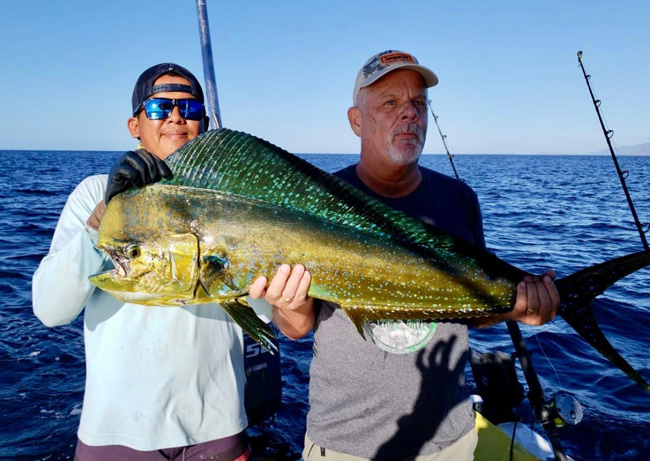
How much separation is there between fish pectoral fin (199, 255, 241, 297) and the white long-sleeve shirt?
49 cm

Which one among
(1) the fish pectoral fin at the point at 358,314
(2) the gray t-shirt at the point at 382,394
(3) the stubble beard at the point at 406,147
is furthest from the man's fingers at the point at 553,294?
(3) the stubble beard at the point at 406,147

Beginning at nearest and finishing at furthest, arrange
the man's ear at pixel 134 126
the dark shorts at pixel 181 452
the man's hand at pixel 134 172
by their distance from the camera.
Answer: the man's hand at pixel 134 172, the dark shorts at pixel 181 452, the man's ear at pixel 134 126

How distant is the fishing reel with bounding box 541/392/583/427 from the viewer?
330 cm

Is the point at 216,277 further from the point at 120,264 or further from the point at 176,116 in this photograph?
the point at 176,116

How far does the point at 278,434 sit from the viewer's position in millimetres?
4859

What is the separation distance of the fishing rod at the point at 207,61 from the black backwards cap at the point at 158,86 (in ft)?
7.41

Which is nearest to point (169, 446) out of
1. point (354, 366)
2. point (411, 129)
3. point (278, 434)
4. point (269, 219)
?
point (354, 366)

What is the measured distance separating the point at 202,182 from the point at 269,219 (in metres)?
0.32

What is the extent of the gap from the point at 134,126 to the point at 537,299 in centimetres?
224

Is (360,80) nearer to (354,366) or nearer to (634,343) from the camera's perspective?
(354,366)

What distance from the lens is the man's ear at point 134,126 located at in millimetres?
2533

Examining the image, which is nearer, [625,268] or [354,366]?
[625,268]

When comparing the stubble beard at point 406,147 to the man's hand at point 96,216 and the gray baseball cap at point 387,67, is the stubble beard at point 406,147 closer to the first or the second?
the gray baseball cap at point 387,67

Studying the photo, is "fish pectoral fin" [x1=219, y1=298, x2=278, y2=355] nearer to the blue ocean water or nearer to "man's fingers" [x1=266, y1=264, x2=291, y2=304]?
"man's fingers" [x1=266, y1=264, x2=291, y2=304]
